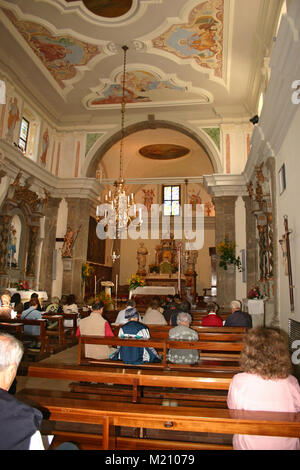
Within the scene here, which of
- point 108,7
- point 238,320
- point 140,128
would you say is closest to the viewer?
point 238,320

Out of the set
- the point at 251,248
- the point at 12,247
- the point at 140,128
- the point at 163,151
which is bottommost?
the point at 12,247

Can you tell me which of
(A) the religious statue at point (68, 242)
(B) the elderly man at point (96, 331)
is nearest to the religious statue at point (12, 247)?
(A) the religious statue at point (68, 242)

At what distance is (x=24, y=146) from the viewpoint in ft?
40.9

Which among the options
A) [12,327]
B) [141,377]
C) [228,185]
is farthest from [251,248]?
[141,377]

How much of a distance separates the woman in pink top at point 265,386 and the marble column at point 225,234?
1032 cm

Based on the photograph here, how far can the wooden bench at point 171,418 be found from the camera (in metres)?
1.85

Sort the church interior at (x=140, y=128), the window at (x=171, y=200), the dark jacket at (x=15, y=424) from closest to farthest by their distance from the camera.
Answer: the dark jacket at (x=15, y=424)
the church interior at (x=140, y=128)
the window at (x=171, y=200)

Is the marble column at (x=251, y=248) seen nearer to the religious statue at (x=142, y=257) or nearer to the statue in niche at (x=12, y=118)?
the statue in niche at (x=12, y=118)

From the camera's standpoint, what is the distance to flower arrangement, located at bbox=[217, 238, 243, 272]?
12.2 m

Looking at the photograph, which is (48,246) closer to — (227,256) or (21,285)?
(21,285)

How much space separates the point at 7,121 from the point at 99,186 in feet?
15.8

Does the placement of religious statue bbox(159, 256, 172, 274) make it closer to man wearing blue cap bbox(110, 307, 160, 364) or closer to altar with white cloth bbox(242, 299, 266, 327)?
altar with white cloth bbox(242, 299, 266, 327)

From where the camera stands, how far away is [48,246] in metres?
13.5

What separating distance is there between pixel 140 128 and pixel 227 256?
A: 21.7 ft
